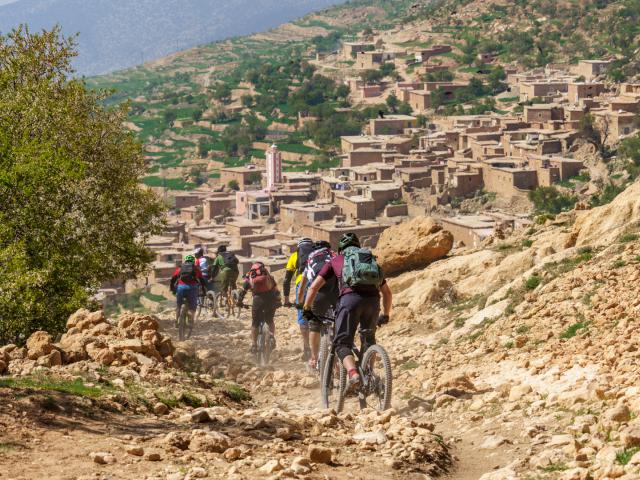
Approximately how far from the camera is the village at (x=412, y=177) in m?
65.6

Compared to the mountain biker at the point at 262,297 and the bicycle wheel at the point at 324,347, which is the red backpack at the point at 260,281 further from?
the bicycle wheel at the point at 324,347

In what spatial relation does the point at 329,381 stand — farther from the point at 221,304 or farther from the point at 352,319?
the point at 221,304

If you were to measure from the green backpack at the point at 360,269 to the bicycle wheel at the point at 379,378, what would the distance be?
494 mm

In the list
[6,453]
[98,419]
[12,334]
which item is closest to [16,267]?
[12,334]

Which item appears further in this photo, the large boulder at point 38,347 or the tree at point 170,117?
the tree at point 170,117

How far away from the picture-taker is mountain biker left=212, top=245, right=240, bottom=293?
56.5ft

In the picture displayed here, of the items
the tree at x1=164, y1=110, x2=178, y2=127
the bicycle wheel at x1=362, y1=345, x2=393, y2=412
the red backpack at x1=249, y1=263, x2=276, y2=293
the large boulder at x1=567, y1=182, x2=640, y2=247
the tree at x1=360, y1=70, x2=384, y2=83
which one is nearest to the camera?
the bicycle wheel at x1=362, y1=345, x2=393, y2=412

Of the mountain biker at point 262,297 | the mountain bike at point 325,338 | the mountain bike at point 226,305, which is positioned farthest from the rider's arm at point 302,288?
A: the mountain bike at point 226,305

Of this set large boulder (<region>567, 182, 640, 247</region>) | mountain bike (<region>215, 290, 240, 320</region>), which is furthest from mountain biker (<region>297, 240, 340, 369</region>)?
mountain bike (<region>215, 290, 240, 320</region>)

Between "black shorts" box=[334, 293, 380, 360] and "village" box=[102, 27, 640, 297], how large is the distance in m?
41.7

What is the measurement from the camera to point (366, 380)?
29.0 feet

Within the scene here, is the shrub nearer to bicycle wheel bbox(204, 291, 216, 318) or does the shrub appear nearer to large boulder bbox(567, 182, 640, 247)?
large boulder bbox(567, 182, 640, 247)

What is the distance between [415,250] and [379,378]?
939 cm

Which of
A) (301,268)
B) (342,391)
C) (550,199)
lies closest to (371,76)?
(550,199)
